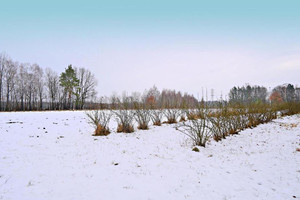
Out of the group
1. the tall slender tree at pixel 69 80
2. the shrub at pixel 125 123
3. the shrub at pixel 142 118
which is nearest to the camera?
the shrub at pixel 125 123

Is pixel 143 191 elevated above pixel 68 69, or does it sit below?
below

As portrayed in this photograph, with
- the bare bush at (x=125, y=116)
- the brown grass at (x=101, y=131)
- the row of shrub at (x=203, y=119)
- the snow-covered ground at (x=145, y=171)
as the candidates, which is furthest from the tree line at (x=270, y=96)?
the brown grass at (x=101, y=131)

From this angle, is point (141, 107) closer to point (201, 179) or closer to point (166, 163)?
point (166, 163)

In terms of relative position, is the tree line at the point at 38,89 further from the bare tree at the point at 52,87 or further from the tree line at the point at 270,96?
the tree line at the point at 270,96

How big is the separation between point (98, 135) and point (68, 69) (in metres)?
33.9

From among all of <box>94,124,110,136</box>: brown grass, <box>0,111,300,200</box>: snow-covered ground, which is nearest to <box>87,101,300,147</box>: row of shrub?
<box>94,124,110,136</box>: brown grass

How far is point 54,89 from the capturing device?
121 feet

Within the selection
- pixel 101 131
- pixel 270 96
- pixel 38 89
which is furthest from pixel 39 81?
pixel 270 96

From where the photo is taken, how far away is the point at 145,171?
3945 millimetres

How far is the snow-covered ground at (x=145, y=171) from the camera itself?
9.41 feet

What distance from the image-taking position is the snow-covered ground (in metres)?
2.87

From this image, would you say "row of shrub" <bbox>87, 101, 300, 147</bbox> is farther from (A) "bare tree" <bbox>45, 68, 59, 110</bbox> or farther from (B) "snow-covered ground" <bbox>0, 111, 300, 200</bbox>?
(A) "bare tree" <bbox>45, 68, 59, 110</bbox>

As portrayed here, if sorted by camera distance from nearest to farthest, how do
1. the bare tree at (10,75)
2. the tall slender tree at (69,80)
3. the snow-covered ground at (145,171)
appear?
the snow-covered ground at (145,171) → the bare tree at (10,75) → the tall slender tree at (69,80)

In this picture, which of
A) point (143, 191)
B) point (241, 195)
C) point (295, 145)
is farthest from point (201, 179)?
point (295, 145)
